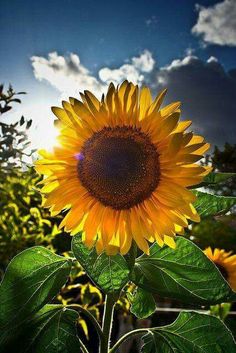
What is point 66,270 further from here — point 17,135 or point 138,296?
point 17,135

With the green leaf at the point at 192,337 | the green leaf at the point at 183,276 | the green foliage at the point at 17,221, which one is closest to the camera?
the green leaf at the point at 183,276

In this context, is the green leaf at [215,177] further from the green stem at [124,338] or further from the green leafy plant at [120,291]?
the green stem at [124,338]

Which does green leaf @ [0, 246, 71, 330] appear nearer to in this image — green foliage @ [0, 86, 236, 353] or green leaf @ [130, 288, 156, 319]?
green foliage @ [0, 86, 236, 353]

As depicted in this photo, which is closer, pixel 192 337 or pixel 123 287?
pixel 123 287

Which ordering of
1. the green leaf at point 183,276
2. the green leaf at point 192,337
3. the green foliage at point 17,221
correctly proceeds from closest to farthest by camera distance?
the green leaf at point 183,276
the green leaf at point 192,337
the green foliage at point 17,221

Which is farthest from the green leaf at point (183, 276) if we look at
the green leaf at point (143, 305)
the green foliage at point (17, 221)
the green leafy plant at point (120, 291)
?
the green foliage at point (17, 221)

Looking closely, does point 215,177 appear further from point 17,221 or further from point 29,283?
point 17,221

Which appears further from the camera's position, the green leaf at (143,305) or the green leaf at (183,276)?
the green leaf at (143,305)

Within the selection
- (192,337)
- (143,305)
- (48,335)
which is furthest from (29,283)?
(192,337)

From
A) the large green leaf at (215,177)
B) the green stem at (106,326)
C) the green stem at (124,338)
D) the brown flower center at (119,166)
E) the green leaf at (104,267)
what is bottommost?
the green stem at (124,338)
